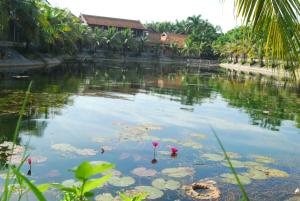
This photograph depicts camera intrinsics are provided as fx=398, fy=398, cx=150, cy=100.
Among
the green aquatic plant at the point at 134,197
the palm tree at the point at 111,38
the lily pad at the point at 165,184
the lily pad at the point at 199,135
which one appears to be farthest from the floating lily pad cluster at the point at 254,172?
the palm tree at the point at 111,38

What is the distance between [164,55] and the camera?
6712cm

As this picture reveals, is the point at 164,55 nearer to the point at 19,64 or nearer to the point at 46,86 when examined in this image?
the point at 19,64

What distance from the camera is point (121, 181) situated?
649 centimetres

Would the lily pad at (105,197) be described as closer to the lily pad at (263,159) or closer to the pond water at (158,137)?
the pond water at (158,137)

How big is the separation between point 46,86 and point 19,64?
11662 mm

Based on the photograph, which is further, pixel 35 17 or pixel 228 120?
pixel 35 17

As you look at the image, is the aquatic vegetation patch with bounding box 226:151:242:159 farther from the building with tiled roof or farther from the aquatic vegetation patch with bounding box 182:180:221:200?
the building with tiled roof

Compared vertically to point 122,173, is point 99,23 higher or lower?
higher

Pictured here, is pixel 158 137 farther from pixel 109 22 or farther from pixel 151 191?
pixel 109 22

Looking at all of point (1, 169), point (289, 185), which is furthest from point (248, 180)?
point (1, 169)

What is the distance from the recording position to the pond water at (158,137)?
22.6 feet

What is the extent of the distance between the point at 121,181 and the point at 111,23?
61.2 meters

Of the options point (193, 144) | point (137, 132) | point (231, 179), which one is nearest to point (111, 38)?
point (137, 132)

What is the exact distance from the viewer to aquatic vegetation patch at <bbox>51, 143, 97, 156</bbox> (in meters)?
8.06
